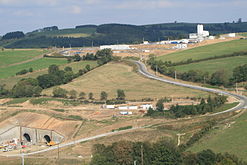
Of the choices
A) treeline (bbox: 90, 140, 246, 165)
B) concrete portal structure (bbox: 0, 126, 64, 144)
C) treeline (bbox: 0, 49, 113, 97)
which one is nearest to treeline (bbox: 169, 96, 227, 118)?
concrete portal structure (bbox: 0, 126, 64, 144)

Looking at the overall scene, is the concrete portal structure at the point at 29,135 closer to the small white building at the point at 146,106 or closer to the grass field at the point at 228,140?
the small white building at the point at 146,106

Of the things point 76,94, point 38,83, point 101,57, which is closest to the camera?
point 76,94

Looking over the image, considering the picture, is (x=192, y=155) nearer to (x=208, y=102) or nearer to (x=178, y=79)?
(x=208, y=102)

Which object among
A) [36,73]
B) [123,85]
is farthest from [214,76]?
[36,73]

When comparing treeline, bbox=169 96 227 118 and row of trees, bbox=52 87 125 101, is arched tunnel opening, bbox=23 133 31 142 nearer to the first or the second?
row of trees, bbox=52 87 125 101

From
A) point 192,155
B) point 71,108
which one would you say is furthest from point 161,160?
point 71,108

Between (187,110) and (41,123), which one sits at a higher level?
(187,110)

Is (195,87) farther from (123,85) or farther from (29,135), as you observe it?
(29,135)

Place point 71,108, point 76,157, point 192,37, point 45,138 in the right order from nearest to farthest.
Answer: point 76,157, point 45,138, point 71,108, point 192,37
